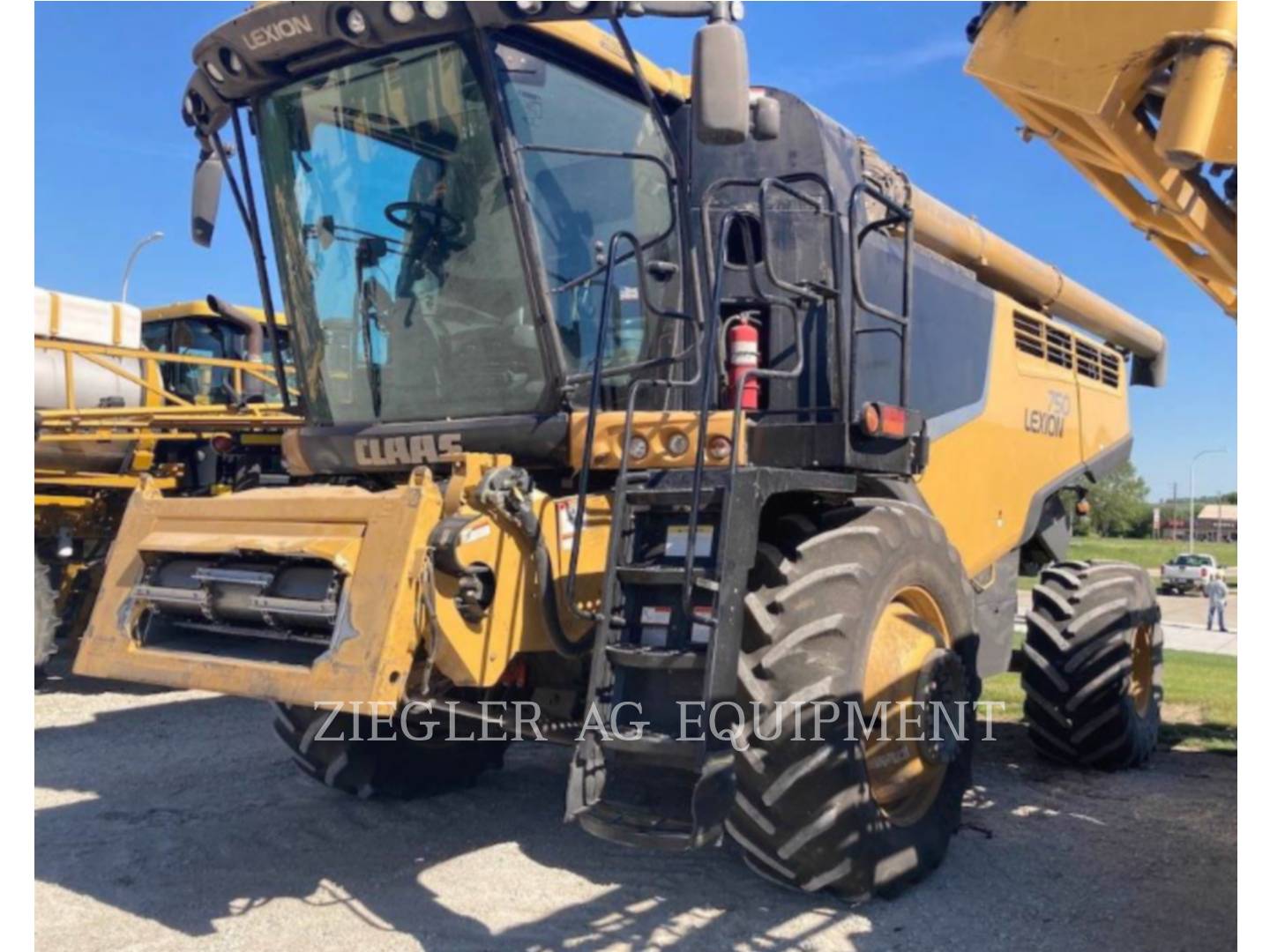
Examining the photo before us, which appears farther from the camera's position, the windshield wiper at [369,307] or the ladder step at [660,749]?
the windshield wiper at [369,307]

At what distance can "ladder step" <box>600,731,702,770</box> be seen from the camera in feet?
11.4

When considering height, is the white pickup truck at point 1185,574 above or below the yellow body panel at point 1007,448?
below

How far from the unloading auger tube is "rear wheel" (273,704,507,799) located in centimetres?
341

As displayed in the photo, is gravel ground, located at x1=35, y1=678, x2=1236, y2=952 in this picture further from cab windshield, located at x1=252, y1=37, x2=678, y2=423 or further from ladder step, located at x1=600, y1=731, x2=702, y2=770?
cab windshield, located at x1=252, y1=37, x2=678, y2=423

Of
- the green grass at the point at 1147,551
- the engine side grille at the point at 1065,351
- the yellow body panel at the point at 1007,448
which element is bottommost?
the green grass at the point at 1147,551

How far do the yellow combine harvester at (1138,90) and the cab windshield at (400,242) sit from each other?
6.06 feet

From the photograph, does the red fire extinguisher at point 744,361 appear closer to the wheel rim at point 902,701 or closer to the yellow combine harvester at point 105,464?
the wheel rim at point 902,701

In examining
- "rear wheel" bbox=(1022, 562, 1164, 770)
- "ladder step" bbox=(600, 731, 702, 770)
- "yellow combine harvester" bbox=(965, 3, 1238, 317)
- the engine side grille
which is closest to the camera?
"yellow combine harvester" bbox=(965, 3, 1238, 317)

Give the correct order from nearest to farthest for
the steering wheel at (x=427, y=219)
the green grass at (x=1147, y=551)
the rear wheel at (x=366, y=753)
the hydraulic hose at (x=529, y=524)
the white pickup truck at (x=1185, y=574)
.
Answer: the hydraulic hose at (x=529, y=524) → the steering wheel at (x=427, y=219) → the rear wheel at (x=366, y=753) → the white pickup truck at (x=1185, y=574) → the green grass at (x=1147, y=551)

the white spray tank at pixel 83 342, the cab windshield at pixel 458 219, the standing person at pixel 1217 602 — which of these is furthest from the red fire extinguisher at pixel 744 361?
the standing person at pixel 1217 602

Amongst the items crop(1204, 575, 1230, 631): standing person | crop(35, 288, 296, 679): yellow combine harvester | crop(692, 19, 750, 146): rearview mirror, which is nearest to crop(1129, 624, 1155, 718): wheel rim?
crop(692, 19, 750, 146): rearview mirror

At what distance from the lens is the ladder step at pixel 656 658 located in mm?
3566

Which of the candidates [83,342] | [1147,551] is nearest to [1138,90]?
[83,342]
